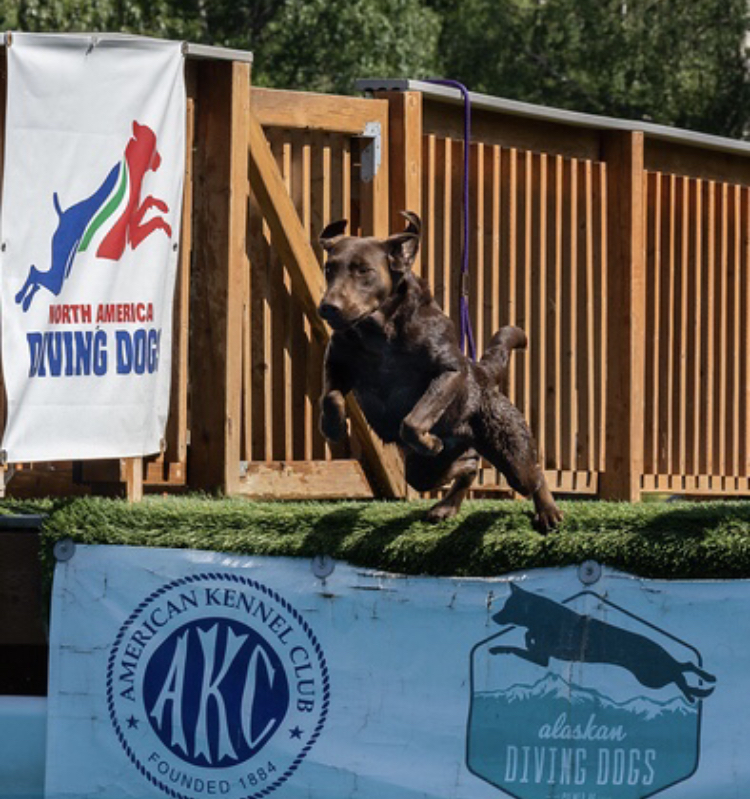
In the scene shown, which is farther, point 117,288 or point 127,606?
point 117,288

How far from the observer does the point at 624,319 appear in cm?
1084

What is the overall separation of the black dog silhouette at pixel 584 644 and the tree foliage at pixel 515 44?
72.2 ft

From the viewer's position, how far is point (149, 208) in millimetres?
8023

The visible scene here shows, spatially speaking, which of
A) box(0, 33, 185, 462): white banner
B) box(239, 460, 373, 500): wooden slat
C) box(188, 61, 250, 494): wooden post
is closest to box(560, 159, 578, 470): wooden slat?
box(239, 460, 373, 500): wooden slat

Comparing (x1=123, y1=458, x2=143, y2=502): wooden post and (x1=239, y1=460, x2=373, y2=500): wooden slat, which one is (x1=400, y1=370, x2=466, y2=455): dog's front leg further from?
(x1=239, y1=460, x2=373, y2=500): wooden slat

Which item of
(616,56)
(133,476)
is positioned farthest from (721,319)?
(616,56)

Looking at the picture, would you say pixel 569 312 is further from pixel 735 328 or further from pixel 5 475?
pixel 5 475

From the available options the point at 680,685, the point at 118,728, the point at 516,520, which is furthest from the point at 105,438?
the point at 680,685

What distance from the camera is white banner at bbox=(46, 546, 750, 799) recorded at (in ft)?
22.9

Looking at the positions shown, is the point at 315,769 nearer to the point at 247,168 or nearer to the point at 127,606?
the point at 127,606

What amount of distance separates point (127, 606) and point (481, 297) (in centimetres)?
350

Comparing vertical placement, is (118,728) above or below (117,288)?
below

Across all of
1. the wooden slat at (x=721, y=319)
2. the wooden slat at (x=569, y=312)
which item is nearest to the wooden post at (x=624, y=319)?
the wooden slat at (x=569, y=312)

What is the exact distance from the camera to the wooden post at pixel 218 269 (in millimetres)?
8805
